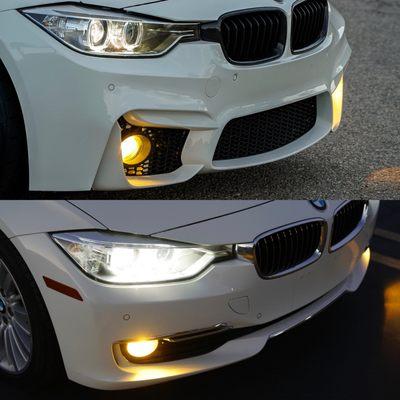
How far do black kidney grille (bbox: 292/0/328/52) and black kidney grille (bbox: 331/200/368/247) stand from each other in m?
0.81

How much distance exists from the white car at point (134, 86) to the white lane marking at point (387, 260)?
107 centimetres

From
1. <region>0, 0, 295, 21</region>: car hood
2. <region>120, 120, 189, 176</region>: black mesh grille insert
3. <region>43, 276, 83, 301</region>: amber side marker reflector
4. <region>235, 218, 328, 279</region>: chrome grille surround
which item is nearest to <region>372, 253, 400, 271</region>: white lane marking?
Answer: <region>235, 218, 328, 279</region>: chrome grille surround

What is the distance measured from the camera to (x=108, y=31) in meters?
3.62

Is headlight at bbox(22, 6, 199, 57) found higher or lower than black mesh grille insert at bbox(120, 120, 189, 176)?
higher

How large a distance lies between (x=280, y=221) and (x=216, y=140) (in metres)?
0.62

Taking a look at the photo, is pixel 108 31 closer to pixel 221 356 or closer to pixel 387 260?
pixel 221 356

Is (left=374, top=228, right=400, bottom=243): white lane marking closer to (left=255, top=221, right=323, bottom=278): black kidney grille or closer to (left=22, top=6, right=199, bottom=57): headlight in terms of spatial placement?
(left=255, top=221, right=323, bottom=278): black kidney grille

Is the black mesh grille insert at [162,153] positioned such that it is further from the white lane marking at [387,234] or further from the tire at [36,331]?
the white lane marking at [387,234]

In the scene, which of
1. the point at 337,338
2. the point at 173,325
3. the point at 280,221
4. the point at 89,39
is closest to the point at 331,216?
the point at 280,221

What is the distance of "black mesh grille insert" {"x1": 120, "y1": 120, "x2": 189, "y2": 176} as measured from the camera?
12.5ft

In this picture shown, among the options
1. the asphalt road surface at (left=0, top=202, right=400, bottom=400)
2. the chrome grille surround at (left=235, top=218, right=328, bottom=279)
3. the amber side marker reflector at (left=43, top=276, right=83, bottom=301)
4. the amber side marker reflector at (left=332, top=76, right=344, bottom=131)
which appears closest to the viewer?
the amber side marker reflector at (left=43, top=276, right=83, bottom=301)

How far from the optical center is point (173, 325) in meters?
3.21

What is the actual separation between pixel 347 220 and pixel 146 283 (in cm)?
117

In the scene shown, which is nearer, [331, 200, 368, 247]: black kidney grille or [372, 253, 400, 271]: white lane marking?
[331, 200, 368, 247]: black kidney grille
